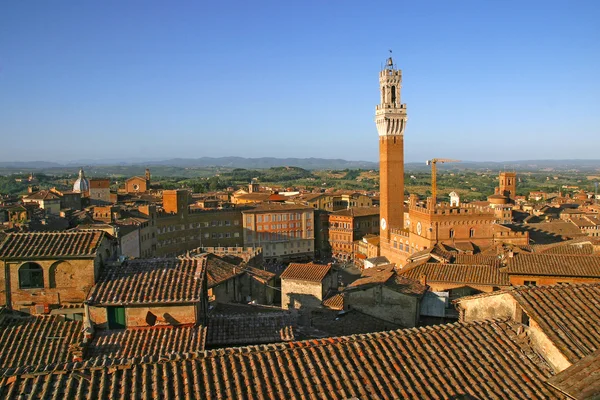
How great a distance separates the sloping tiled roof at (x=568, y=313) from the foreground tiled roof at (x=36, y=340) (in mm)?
8672

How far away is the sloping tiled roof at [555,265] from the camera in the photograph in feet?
67.6

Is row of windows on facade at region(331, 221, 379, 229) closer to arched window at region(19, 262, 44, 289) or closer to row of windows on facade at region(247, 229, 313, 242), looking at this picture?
row of windows on facade at region(247, 229, 313, 242)

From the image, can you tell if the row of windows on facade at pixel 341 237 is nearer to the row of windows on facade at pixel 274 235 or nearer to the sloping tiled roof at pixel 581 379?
the row of windows on facade at pixel 274 235

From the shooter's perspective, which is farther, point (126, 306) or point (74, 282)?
point (74, 282)

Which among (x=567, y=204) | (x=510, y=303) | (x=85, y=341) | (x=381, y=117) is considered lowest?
(x=567, y=204)

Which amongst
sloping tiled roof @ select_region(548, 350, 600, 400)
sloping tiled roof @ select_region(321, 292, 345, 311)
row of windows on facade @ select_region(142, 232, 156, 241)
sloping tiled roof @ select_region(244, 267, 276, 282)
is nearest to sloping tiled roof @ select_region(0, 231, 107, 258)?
sloping tiled roof @ select_region(548, 350, 600, 400)

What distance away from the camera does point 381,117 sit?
60219mm

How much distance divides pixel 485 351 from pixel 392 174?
172 ft

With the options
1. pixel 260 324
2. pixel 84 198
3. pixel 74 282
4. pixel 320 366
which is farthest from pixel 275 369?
pixel 84 198

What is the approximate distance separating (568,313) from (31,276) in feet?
38.1

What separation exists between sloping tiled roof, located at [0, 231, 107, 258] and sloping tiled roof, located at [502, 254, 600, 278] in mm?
16447

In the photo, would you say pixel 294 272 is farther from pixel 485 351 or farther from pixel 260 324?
pixel 485 351

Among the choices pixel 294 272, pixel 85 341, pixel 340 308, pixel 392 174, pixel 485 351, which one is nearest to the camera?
pixel 485 351

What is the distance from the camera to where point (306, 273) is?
84.4ft
